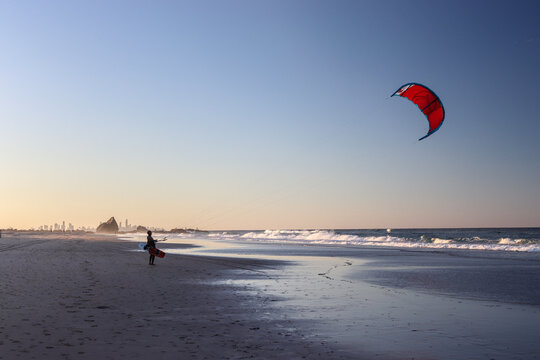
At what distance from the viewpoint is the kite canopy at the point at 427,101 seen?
21438mm

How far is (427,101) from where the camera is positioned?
22.7m

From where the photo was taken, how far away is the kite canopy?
21438mm

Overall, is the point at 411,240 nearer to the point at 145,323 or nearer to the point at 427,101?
the point at 427,101

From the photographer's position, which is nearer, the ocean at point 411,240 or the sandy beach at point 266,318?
the sandy beach at point 266,318

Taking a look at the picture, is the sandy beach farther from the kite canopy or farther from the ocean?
the ocean

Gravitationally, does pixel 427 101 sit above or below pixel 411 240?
above

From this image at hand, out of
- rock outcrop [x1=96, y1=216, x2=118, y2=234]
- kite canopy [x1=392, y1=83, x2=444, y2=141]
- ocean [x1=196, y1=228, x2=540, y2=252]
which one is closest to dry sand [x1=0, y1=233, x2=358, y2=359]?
kite canopy [x1=392, y1=83, x2=444, y2=141]

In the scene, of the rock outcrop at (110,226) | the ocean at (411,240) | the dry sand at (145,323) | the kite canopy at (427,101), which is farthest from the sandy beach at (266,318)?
the rock outcrop at (110,226)

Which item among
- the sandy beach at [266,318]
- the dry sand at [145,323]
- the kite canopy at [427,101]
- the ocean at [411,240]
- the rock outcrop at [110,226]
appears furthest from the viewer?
the rock outcrop at [110,226]

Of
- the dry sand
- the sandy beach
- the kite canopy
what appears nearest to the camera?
the dry sand

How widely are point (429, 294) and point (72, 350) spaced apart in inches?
389

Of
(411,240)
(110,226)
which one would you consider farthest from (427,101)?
(110,226)

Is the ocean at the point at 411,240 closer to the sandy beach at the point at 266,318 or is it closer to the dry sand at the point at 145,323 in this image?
the sandy beach at the point at 266,318

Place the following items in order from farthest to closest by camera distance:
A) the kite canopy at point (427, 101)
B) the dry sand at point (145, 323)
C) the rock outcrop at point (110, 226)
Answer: the rock outcrop at point (110, 226)
the kite canopy at point (427, 101)
the dry sand at point (145, 323)
